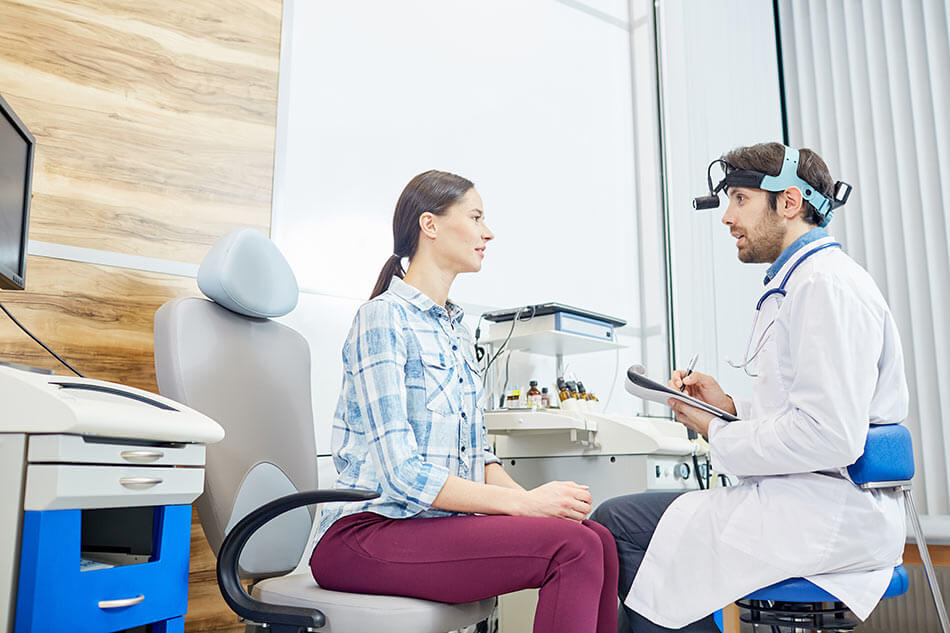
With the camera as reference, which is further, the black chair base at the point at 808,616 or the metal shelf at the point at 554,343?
the metal shelf at the point at 554,343

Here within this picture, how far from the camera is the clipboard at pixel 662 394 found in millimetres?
1639

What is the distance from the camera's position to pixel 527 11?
319 cm

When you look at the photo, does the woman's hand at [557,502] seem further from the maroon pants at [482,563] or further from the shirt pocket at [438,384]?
the shirt pocket at [438,384]

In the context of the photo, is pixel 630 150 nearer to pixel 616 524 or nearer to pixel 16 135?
pixel 616 524

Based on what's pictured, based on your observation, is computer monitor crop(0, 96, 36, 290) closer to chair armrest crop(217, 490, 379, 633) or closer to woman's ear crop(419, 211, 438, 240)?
chair armrest crop(217, 490, 379, 633)

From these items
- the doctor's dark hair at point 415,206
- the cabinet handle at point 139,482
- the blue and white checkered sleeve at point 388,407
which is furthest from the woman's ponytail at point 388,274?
the cabinet handle at point 139,482

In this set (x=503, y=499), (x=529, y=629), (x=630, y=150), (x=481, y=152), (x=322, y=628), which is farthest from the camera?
(x=630, y=150)

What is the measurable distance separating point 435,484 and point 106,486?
21.1 inches

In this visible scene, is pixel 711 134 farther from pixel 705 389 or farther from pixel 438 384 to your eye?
pixel 438 384

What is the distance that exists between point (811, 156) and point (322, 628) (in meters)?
1.47

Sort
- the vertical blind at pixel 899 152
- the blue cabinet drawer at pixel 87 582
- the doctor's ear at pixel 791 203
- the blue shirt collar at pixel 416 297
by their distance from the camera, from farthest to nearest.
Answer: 1. the vertical blind at pixel 899 152
2. the doctor's ear at pixel 791 203
3. the blue shirt collar at pixel 416 297
4. the blue cabinet drawer at pixel 87 582

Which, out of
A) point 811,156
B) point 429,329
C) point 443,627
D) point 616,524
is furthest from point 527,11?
point 443,627

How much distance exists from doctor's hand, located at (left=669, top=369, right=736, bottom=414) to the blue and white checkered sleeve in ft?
2.40

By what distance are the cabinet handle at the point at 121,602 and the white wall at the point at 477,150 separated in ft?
3.29
